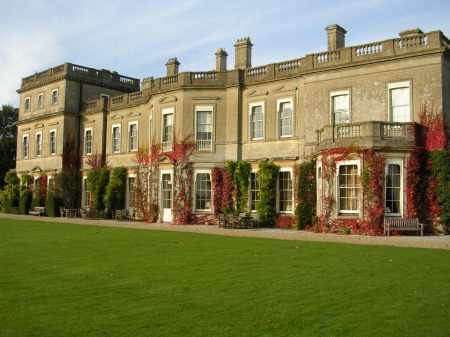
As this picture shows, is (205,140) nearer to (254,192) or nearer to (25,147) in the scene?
(254,192)

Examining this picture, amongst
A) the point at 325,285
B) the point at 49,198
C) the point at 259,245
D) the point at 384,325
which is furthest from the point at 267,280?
the point at 49,198

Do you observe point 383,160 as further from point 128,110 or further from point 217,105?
point 128,110

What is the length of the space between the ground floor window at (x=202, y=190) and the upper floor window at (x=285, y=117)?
457 cm

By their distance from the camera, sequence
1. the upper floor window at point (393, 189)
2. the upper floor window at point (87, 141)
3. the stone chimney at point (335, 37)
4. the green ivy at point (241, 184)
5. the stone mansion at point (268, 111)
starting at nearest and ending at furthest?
the upper floor window at point (393, 189)
the stone mansion at point (268, 111)
the stone chimney at point (335, 37)
the green ivy at point (241, 184)
the upper floor window at point (87, 141)

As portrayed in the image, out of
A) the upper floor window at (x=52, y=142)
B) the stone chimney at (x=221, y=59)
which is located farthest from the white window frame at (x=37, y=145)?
the stone chimney at (x=221, y=59)

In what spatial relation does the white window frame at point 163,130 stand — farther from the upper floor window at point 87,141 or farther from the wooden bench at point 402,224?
the wooden bench at point 402,224

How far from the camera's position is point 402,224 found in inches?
719

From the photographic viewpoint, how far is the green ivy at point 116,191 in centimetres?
3019

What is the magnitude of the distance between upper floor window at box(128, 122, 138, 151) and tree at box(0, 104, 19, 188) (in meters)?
24.5

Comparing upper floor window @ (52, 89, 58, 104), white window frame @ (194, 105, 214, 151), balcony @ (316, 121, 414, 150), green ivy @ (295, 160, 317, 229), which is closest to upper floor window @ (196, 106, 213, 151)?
white window frame @ (194, 105, 214, 151)

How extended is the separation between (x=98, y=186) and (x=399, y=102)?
63.3ft

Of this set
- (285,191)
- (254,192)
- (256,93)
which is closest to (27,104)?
(256,93)

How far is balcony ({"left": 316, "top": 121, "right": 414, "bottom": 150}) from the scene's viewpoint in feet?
61.8

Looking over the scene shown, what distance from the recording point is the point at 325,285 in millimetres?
8422
